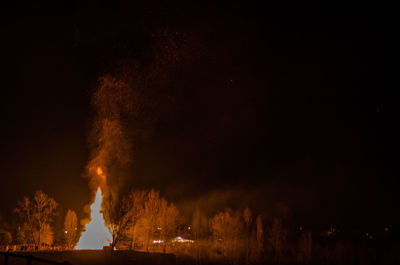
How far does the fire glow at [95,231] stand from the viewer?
3444 cm

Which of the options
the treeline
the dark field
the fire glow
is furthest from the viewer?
the fire glow

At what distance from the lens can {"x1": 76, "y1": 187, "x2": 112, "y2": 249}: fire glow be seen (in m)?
34.4

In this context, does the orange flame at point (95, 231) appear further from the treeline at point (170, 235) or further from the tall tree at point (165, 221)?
the tall tree at point (165, 221)

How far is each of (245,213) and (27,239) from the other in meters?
29.2

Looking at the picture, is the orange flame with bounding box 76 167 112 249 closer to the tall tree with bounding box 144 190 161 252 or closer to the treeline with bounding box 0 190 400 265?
the treeline with bounding box 0 190 400 265

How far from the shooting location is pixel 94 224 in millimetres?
35594

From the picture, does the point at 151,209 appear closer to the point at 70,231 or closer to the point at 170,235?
the point at 170,235

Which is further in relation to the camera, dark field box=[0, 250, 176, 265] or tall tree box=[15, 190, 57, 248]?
tall tree box=[15, 190, 57, 248]

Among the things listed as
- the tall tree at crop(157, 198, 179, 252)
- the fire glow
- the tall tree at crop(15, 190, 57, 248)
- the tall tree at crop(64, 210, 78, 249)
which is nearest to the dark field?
the fire glow

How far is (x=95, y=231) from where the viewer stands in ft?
117

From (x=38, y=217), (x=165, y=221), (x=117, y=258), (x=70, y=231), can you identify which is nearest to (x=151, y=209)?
(x=165, y=221)

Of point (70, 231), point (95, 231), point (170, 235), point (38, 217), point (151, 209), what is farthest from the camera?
point (170, 235)

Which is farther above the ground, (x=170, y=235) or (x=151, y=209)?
(x=151, y=209)

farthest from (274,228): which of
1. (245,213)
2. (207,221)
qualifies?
(207,221)
